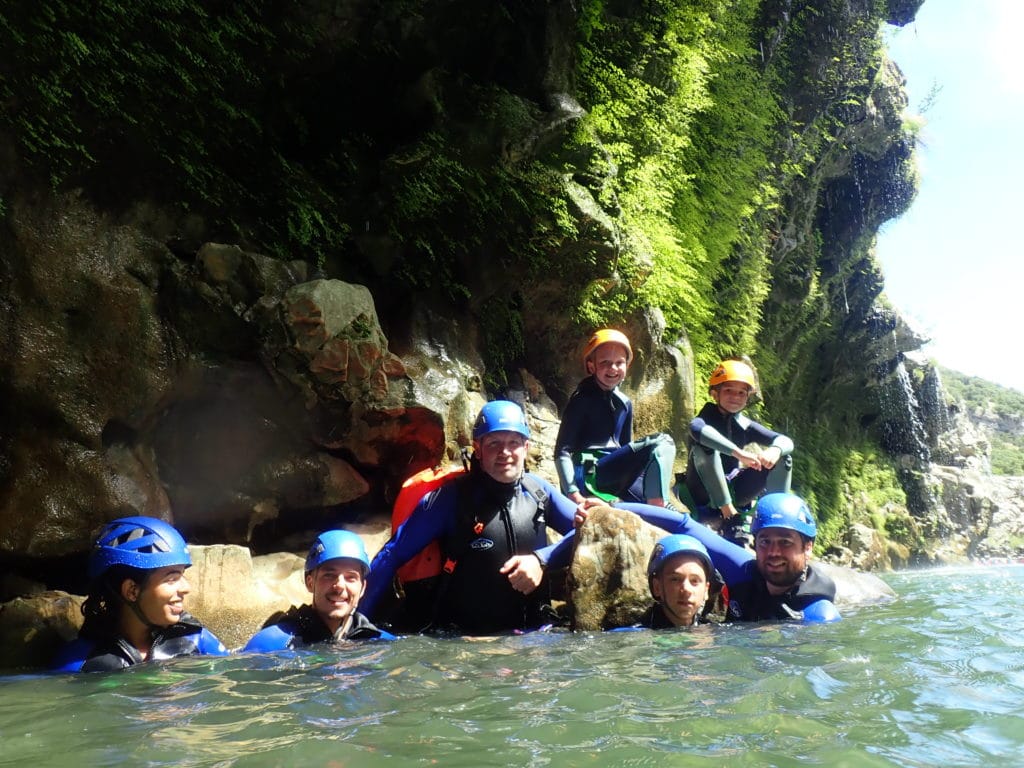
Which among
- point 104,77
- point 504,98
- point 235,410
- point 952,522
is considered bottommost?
point 952,522

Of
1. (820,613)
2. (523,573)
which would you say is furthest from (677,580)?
(820,613)

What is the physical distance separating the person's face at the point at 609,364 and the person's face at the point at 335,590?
9.76ft

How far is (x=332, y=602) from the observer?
482 cm

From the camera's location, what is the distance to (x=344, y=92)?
9.05 metres

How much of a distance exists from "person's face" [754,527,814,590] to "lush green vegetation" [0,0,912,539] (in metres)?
4.83

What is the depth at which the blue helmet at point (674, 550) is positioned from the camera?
4.99m

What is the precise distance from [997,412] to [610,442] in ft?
208

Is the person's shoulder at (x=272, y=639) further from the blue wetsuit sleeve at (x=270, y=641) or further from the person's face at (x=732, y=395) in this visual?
the person's face at (x=732, y=395)

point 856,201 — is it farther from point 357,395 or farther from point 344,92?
point 357,395

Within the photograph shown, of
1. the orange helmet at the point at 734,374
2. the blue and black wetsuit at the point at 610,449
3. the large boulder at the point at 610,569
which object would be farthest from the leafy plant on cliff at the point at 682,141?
the large boulder at the point at 610,569

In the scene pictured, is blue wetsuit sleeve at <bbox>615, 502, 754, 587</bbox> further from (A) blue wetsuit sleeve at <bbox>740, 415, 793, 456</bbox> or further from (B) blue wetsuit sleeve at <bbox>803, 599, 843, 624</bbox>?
(A) blue wetsuit sleeve at <bbox>740, 415, 793, 456</bbox>

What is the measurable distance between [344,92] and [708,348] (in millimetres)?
7617

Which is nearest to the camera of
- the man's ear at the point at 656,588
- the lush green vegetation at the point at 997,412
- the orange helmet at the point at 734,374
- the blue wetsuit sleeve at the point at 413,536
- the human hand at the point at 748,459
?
the man's ear at the point at 656,588

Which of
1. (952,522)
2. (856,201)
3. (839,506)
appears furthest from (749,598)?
(952,522)
